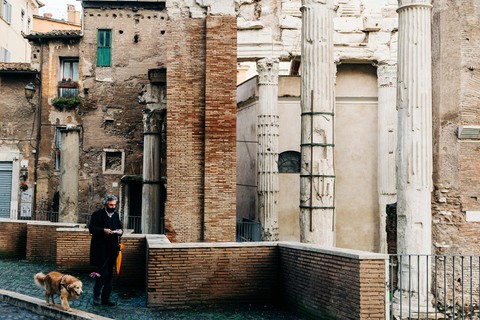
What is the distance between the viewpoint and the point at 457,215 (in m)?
9.01

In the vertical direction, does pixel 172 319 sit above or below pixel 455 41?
below

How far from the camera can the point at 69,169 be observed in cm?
1552

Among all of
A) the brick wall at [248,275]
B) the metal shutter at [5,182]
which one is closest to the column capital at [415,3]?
the brick wall at [248,275]

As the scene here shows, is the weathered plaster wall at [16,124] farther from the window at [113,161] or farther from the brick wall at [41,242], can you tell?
the brick wall at [41,242]

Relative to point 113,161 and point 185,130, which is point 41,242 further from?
point 113,161

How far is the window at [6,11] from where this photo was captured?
26.2 metres

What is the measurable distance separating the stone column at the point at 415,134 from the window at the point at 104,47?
1582 cm

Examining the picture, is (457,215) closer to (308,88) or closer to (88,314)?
(308,88)

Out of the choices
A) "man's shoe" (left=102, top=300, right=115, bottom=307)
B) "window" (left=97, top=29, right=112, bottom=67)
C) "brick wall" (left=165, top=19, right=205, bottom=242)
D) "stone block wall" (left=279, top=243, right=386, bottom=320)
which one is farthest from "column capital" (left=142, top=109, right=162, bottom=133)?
"stone block wall" (left=279, top=243, right=386, bottom=320)

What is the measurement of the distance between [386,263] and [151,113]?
12010 millimetres

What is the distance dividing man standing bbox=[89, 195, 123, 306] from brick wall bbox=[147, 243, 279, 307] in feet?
1.71

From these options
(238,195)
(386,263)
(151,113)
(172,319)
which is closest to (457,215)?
(386,263)

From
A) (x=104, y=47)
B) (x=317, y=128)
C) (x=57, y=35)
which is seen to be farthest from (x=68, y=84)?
(x=317, y=128)

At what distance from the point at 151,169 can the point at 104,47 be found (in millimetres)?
7888
